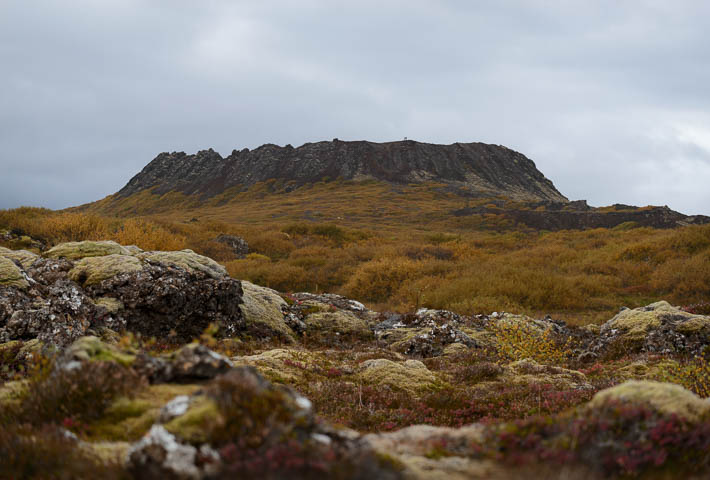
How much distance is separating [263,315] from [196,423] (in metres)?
11.0

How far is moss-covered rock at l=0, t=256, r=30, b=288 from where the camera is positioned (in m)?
9.19

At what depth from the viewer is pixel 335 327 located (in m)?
14.5

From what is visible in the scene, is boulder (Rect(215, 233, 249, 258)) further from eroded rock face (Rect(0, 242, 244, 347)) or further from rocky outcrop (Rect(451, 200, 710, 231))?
rocky outcrop (Rect(451, 200, 710, 231))

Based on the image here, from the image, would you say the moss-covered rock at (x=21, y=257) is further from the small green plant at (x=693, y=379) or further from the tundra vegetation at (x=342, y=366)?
the small green plant at (x=693, y=379)

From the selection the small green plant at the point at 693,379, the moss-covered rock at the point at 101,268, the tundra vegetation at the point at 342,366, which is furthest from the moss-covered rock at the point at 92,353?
→ the small green plant at the point at 693,379

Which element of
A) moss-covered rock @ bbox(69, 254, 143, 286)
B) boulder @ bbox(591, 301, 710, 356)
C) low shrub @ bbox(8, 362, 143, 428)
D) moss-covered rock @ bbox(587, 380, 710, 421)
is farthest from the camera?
boulder @ bbox(591, 301, 710, 356)

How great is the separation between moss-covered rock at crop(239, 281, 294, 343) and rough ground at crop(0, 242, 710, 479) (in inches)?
2.7

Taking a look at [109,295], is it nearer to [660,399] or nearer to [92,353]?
[92,353]

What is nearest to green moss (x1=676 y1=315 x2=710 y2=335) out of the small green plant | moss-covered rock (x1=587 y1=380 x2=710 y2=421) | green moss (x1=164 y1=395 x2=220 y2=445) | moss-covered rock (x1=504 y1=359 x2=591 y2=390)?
the small green plant

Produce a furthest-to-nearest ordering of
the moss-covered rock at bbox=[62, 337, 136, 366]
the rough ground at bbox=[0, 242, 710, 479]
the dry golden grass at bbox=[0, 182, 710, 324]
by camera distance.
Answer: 1. the dry golden grass at bbox=[0, 182, 710, 324]
2. the moss-covered rock at bbox=[62, 337, 136, 366]
3. the rough ground at bbox=[0, 242, 710, 479]

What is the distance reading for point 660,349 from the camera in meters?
11.5

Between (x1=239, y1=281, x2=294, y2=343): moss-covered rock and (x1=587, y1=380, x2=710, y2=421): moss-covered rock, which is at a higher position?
(x1=587, y1=380, x2=710, y2=421): moss-covered rock

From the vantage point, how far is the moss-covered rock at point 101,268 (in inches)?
438

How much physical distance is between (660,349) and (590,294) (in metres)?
11.5
